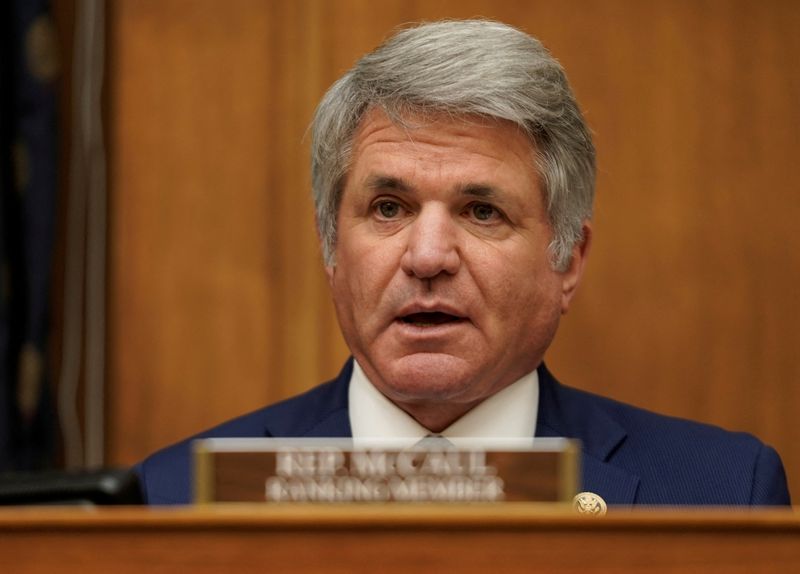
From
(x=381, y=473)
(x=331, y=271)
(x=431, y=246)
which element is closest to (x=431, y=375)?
(x=431, y=246)

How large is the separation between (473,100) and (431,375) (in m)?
0.41

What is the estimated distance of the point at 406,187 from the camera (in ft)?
5.69

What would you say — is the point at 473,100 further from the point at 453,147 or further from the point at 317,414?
the point at 317,414

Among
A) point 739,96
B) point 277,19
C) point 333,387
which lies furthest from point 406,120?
point 739,96

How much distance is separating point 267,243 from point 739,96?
1140 millimetres

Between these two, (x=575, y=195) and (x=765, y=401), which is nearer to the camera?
(x=575, y=195)

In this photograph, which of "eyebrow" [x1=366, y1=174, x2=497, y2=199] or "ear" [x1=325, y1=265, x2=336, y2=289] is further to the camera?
"ear" [x1=325, y1=265, x2=336, y2=289]

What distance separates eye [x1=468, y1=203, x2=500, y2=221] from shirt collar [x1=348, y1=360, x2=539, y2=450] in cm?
28

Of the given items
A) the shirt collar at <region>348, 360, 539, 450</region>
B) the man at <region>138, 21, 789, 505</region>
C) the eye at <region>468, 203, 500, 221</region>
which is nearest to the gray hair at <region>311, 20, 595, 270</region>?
the man at <region>138, 21, 789, 505</region>

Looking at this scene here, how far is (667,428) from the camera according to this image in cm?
194

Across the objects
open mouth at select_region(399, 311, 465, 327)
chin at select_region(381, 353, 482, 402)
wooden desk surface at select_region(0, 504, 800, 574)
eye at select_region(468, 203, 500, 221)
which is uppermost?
eye at select_region(468, 203, 500, 221)

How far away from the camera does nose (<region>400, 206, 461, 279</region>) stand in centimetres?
167

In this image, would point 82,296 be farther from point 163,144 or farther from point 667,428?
point 667,428

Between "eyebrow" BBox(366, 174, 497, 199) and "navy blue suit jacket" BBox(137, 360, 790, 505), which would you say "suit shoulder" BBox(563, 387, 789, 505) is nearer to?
"navy blue suit jacket" BBox(137, 360, 790, 505)
